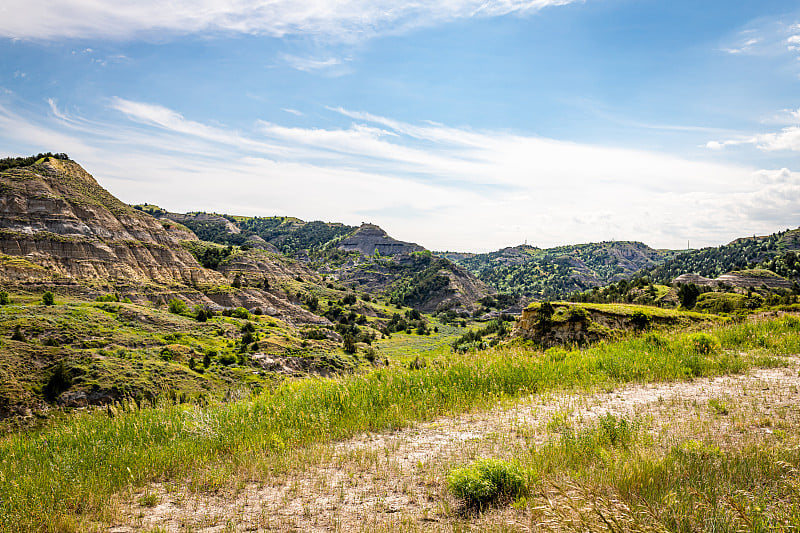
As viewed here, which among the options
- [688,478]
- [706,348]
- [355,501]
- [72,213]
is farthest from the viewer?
[72,213]

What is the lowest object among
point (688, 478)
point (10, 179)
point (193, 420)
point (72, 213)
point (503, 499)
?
point (193, 420)

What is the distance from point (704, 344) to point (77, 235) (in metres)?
83.3

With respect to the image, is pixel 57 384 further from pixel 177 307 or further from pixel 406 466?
pixel 406 466

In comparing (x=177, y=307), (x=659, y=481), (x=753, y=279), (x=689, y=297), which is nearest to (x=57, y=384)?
(x=177, y=307)

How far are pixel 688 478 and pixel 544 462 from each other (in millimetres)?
1500

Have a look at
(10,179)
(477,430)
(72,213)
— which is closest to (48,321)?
(72,213)

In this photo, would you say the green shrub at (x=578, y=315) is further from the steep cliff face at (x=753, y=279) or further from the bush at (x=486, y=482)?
the steep cliff face at (x=753, y=279)

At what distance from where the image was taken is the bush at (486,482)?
4305 millimetres

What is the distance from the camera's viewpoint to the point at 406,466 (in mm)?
5328

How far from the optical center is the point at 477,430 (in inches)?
259

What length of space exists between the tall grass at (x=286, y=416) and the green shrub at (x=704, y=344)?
0.48 feet

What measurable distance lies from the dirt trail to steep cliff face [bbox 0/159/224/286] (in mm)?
70274

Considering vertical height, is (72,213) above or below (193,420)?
above

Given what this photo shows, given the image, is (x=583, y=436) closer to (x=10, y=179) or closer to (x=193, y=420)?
(x=193, y=420)
